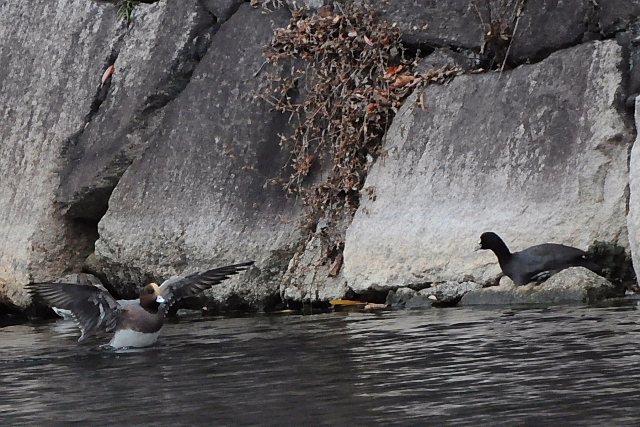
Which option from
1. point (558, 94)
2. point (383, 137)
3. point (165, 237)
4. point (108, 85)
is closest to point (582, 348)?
point (558, 94)

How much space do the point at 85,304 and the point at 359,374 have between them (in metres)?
3.36

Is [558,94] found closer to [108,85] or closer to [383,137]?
[383,137]

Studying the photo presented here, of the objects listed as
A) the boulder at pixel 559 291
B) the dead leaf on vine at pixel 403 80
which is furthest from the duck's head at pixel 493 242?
the dead leaf on vine at pixel 403 80

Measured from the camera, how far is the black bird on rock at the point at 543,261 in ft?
30.0

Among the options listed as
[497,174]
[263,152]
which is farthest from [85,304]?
[497,174]

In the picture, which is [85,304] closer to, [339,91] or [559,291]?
[559,291]

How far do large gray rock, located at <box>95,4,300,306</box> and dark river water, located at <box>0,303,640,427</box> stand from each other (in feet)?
7.22

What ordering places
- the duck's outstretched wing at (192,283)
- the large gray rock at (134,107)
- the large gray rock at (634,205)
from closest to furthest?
the large gray rock at (634,205) < the duck's outstretched wing at (192,283) < the large gray rock at (134,107)

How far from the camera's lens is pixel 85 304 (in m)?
8.80

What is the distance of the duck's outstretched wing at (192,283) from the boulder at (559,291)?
6.51ft

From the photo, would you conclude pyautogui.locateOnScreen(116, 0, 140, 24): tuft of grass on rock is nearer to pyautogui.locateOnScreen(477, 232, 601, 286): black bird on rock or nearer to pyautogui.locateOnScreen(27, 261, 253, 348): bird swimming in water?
pyautogui.locateOnScreen(27, 261, 253, 348): bird swimming in water

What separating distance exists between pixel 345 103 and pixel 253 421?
6767 mm

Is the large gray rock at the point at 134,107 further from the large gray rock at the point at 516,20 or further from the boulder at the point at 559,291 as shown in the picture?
the boulder at the point at 559,291

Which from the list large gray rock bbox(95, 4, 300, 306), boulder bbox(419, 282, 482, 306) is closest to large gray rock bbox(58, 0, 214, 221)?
large gray rock bbox(95, 4, 300, 306)
